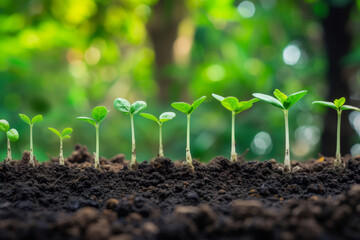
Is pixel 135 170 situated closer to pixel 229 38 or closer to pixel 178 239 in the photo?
pixel 178 239

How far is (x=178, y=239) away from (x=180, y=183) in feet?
1.43

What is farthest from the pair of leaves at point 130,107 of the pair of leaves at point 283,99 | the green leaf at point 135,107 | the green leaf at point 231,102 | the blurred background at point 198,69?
the blurred background at point 198,69

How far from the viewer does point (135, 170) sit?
48.1 inches

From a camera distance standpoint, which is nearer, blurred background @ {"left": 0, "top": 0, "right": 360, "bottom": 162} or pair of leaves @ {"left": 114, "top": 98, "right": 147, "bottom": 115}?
pair of leaves @ {"left": 114, "top": 98, "right": 147, "bottom": 115}

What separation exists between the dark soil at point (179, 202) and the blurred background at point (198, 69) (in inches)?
74.4

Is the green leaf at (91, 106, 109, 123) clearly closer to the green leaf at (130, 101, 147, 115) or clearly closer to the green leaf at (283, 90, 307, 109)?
the green leaf at (130, 101, 147, 115)

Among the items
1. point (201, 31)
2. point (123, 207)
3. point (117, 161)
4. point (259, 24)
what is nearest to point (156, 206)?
point (123, 207)

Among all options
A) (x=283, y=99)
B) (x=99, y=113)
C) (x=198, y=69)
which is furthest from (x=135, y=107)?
(x=198, y=69)

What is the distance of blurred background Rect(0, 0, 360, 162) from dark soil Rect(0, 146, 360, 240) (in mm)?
1889

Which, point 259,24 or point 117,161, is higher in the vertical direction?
point 259,24

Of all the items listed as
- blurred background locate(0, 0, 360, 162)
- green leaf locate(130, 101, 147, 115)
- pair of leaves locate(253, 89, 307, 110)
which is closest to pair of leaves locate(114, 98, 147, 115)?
green leaf locate(130, 101, 147, 115)

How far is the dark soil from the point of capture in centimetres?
68

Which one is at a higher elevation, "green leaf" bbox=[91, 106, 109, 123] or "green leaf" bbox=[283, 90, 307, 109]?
"green leaf" bbox=[283, 90, 307, 109]

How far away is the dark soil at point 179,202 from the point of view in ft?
2.22
